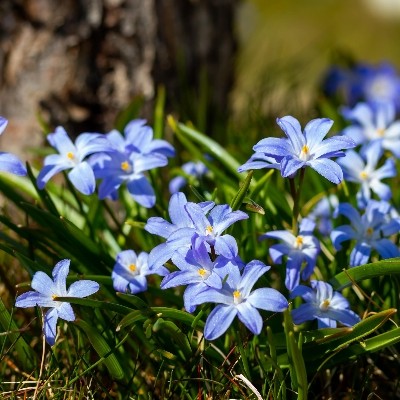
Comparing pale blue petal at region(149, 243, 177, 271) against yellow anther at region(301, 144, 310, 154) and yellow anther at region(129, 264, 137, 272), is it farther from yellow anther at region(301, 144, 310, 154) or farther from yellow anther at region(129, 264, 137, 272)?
yellow anther at region(301, 144, 310, 154)

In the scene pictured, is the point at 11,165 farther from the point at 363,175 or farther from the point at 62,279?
the point at 363,175

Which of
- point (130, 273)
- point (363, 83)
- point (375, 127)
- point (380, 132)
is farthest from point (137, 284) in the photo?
point (363, 83)

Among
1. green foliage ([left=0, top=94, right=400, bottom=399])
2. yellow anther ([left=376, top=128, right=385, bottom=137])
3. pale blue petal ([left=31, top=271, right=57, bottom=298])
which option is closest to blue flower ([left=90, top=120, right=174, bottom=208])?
green foliage ([left=0, top=94, right=400, bottom=399])

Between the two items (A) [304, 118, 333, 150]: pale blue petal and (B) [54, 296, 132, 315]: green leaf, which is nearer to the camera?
(B) [54, 296, 132, 315]: green leaf

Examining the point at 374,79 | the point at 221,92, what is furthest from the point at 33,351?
the point at 374,79

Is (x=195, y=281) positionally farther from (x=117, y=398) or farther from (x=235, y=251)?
(x=117, y=398)

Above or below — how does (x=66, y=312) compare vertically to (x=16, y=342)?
above
